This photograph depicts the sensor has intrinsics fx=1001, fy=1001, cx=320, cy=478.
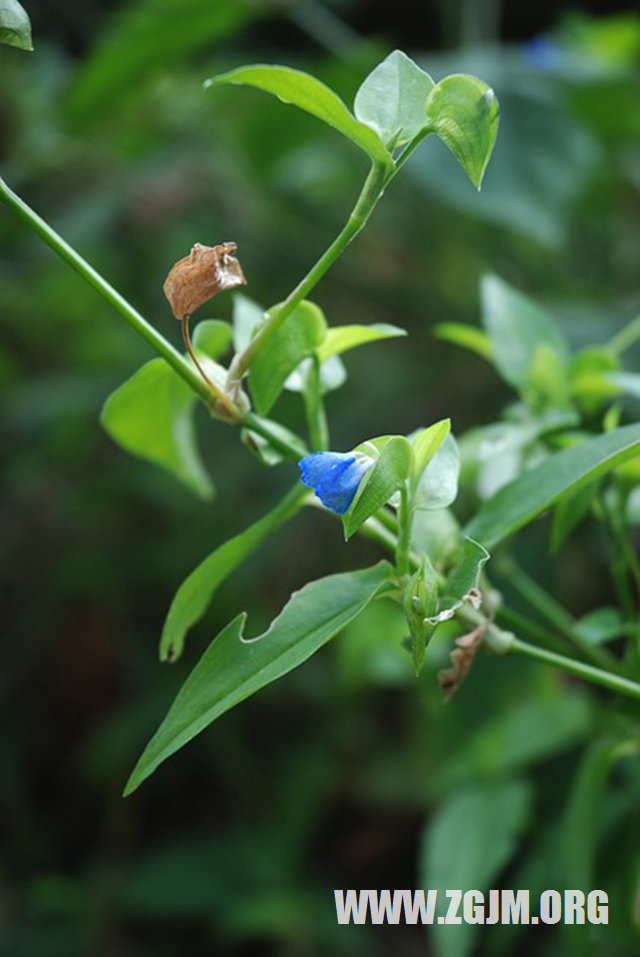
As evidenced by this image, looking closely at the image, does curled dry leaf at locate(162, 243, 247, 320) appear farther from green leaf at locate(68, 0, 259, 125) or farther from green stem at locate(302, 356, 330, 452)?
green leaf at locate(68, 0, 259, 125)

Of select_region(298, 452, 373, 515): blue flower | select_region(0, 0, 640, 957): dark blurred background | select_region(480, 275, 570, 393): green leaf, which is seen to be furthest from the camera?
select_region(0, 0, 640, 957): dark blurred background

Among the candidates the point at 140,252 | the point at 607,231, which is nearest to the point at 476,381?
the point at 607,231

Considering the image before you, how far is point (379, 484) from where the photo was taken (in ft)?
1.00

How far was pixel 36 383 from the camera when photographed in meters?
1.31

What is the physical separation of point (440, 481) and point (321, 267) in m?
0.08

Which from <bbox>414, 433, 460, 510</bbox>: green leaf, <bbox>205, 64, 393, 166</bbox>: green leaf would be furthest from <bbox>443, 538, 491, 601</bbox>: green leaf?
<bbox>205, 64, 393, 166</bbox>: green leaf

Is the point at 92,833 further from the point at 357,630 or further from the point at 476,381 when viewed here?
the point at 476,381

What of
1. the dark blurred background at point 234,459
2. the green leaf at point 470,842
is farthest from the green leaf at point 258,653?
the dark blurred background at point 234,459

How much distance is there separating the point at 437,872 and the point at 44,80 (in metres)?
1.11

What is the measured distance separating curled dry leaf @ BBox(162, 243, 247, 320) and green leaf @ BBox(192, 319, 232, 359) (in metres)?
0.07

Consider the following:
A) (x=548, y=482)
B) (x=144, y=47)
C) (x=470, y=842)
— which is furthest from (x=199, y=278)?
(x=144, y=47)

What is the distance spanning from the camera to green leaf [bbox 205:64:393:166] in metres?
0.31

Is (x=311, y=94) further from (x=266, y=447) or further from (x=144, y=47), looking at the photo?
(x=144, y=47)

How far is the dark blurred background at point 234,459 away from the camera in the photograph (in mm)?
990
